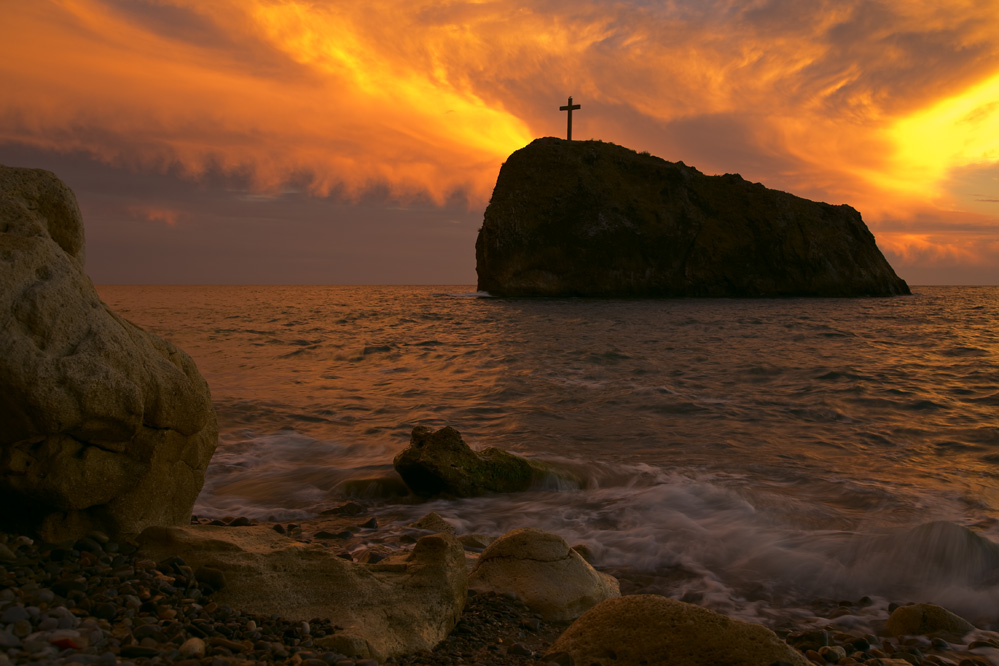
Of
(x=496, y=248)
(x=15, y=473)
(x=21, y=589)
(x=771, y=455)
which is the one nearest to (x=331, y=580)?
(x=21, y=589)

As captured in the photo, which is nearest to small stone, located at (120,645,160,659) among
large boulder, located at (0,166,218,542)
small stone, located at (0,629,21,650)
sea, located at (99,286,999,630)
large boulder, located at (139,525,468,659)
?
small stone, located at (0,629,21,650)

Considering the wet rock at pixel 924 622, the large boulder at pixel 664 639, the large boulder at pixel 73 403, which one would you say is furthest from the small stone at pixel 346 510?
the wet rock at pixel 924 622

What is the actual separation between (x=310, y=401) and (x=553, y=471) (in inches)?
229

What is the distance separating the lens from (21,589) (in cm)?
247

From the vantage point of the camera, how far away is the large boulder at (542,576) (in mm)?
3857

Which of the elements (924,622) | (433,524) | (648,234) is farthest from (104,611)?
(648,234)

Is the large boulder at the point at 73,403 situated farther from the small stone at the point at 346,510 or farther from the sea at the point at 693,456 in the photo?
the sea at the point at 693,456

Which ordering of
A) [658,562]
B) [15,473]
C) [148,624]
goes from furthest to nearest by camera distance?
[658,562], [15,473], [148,624]

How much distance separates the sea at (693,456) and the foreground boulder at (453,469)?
0.68ft

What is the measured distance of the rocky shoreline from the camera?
2.18m

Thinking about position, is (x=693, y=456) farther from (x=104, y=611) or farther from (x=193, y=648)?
(x=104, y=611)

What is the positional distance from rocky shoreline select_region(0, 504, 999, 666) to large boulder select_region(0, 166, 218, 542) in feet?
0.74

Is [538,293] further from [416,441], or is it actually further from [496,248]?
[416,441]

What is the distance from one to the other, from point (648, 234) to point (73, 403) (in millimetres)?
58970
